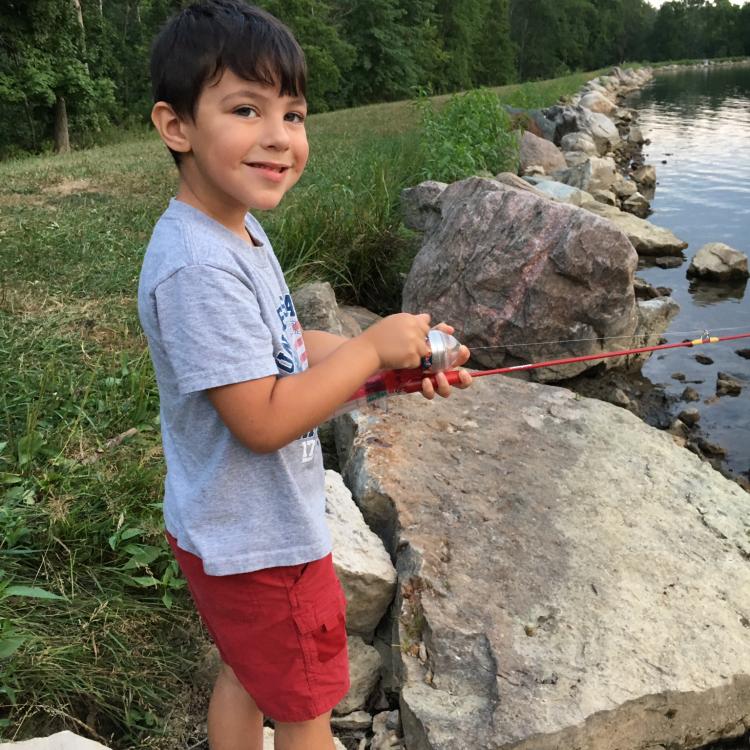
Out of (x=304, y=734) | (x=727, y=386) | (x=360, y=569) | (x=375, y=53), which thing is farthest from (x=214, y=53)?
(x=375, y=53)

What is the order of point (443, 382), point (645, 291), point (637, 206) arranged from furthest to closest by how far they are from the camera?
point (637, 206) → point (645, 291) → point (443, 382)

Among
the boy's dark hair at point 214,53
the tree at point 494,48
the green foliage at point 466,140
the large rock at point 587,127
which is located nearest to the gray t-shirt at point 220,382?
the boy's dark hair at point 214,53

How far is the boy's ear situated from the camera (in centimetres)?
145

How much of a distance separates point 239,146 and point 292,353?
0.41 metres

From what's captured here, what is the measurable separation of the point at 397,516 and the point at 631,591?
2.62ft

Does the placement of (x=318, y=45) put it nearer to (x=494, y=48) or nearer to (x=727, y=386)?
(x=494, y=48)

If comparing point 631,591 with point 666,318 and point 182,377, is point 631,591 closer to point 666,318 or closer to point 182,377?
point 182,377

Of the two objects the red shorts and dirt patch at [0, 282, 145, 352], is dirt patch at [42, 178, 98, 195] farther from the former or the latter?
the red shorts

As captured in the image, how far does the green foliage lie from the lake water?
6.62 ft

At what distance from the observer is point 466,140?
7.93 m

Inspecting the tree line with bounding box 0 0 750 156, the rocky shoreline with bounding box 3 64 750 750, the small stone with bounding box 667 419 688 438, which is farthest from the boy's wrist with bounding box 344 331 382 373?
the small stone with bounding box 667 419 688 438

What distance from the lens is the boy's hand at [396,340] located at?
1498 mm

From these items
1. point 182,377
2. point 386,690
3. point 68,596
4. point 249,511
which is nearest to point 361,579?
point 386,690

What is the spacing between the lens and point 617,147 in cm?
1736
